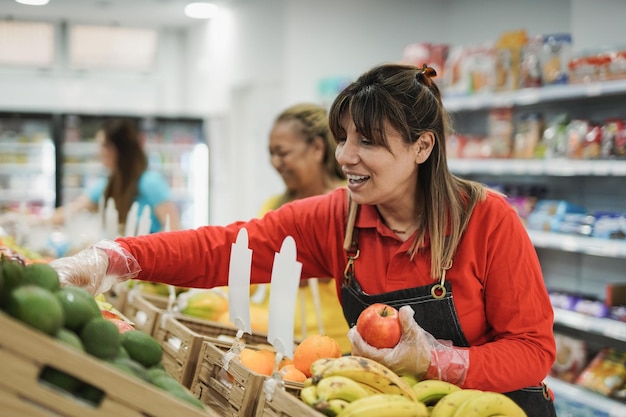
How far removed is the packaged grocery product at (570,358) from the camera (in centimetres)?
481

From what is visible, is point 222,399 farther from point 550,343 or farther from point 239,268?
point 550,343

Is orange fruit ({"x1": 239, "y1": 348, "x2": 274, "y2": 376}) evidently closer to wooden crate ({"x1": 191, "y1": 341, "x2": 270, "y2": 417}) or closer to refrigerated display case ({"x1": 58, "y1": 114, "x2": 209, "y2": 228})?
wooden crate ({"x1": 191, "y1": 341, "x2": 270, "y2": 417})

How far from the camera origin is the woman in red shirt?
1969 millimetres

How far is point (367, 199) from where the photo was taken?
207 centimetres

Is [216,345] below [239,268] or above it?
below

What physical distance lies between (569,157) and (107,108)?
782 centimetres

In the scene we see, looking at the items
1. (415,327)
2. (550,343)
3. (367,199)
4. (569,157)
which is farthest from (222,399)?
(569,157)

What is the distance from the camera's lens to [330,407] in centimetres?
145

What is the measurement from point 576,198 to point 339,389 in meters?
4.21

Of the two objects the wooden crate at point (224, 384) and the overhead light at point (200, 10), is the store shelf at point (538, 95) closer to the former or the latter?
the wooden crate at point (224, 384)

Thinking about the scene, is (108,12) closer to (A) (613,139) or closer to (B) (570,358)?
(A) (613,139)

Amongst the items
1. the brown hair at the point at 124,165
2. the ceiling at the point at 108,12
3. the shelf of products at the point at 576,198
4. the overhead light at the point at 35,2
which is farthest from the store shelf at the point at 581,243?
the overhead light at the point at 35,2

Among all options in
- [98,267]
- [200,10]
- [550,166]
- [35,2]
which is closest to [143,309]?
[98,267]

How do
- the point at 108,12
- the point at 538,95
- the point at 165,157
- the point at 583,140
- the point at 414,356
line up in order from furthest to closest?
the point at 108,12 < the point at 165,157 < the point at 538,95 < the point at 583,140 < the point at 414,356
